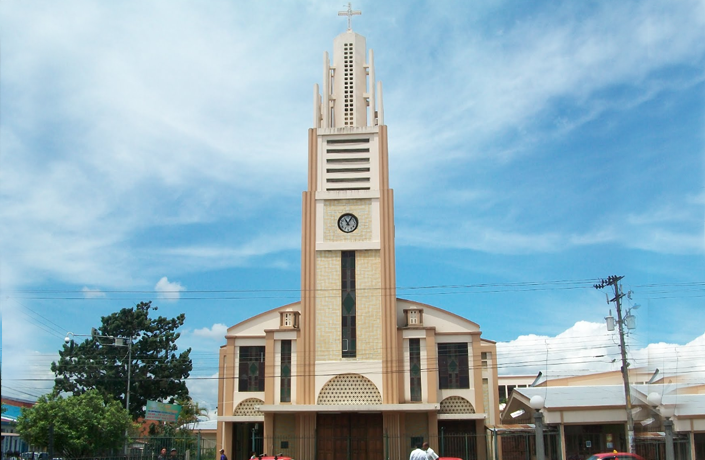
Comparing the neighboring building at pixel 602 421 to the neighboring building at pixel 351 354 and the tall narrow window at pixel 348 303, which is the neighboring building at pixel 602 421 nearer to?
the neighboring building at pixel 351 354

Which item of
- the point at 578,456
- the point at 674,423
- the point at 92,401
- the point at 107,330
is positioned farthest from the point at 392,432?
the point at 107,330

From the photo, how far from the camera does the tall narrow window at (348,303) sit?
36.7m

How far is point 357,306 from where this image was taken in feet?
122

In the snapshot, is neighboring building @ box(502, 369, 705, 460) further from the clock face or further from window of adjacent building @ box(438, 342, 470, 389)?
the clock face

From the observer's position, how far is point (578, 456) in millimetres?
32906

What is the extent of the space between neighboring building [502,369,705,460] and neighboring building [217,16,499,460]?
12.4 ft

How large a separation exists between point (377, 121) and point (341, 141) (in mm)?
2988

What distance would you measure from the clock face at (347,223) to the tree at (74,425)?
1547 cm

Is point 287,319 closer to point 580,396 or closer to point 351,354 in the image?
point 351,354

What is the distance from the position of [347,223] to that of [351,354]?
738 centimetres

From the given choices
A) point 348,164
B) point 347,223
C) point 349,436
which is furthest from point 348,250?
point 349,436

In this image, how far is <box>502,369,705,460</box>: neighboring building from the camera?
2222cm


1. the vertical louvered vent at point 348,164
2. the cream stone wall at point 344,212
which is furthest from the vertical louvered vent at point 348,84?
the cream stone wall at point 344,212

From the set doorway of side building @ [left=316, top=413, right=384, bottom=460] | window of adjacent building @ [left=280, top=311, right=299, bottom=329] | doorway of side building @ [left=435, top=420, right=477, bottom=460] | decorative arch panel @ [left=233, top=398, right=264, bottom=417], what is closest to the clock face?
window of adjacent building @ [left=280, top=311, right=299, bottom=329]
